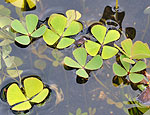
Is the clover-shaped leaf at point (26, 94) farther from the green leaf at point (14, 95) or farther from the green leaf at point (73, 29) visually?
the green leaf at point (73, 29)

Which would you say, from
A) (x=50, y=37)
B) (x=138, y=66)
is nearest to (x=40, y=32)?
(x=50, y=37)

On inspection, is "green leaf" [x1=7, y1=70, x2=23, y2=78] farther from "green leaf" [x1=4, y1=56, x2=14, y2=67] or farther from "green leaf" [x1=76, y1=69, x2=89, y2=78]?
"green leaf" [x1=76, y1=69, x2=89, y2=78]

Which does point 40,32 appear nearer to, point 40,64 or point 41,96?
point 40,64

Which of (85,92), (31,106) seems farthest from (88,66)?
(31,106)

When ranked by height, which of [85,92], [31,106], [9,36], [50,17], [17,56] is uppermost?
[50,17]

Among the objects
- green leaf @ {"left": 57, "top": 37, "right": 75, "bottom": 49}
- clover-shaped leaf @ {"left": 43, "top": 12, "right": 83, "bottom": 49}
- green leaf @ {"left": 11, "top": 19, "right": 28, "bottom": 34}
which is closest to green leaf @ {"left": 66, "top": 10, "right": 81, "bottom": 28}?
clover-shaped leaf @ {"left": 43, "top": 12, "right": 83, "bottom": 49}

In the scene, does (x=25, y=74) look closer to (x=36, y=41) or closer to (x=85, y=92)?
(x=36, y=41)
